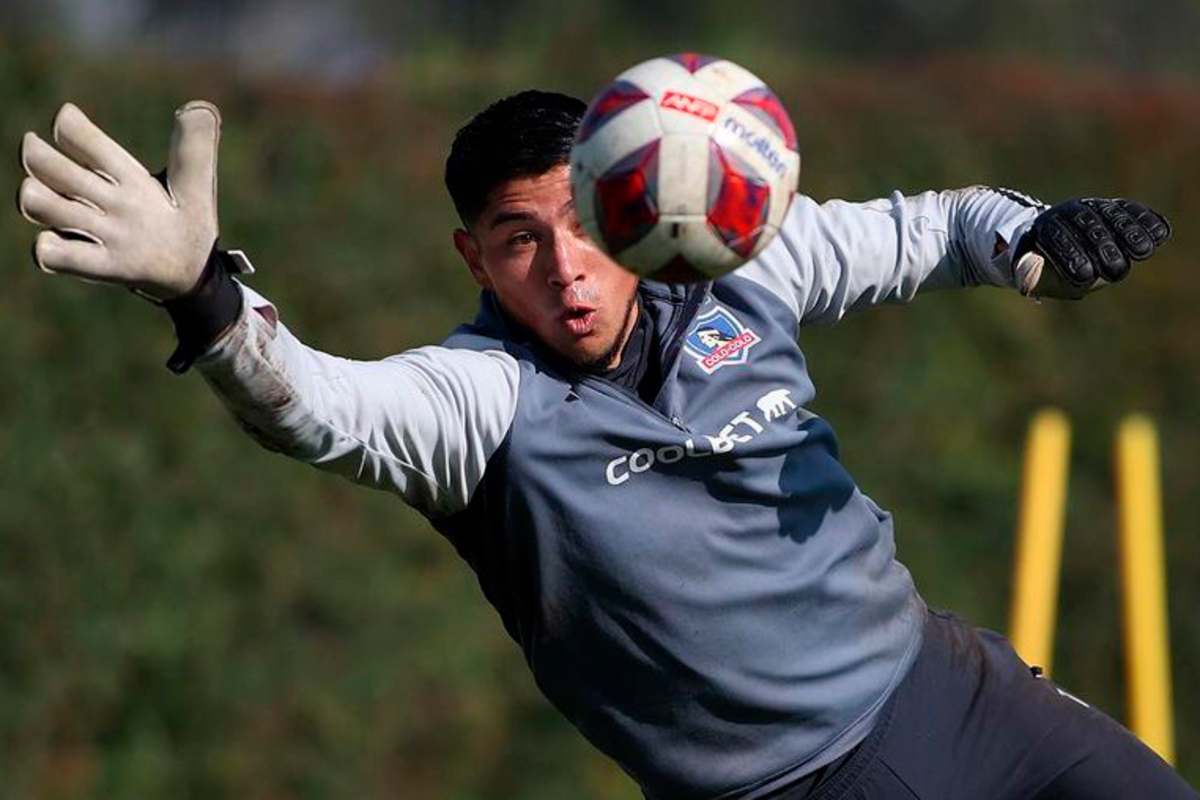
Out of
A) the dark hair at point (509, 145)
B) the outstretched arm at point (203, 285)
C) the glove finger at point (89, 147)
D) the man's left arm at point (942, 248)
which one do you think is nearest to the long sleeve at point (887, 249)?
the man's left arm at point (942, 248)

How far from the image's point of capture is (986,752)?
505 centimetres

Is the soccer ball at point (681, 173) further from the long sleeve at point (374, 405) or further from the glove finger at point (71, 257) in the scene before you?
the glove finger at point (71, 257)

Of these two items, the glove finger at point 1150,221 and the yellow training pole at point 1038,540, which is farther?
the yellow training pole at point 1038,540

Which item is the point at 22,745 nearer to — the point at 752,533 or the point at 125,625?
the point at 125,625

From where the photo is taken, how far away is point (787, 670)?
4.93m

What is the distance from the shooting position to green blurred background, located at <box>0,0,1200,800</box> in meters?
10.3

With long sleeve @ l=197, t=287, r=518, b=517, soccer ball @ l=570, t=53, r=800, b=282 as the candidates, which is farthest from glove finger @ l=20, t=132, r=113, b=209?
soccer ball @ l=570, t=53, r=800, b=282

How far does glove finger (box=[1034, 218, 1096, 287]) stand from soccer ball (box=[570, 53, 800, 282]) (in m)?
0.91

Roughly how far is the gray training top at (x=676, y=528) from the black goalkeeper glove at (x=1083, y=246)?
569 mm

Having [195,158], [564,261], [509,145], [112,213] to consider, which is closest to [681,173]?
[564,261]

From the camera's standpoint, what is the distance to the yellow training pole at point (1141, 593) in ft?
28.3

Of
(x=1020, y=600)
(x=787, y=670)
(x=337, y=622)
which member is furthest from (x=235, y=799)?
(x=787, y=670)

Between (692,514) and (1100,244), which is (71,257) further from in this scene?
(1100,244)

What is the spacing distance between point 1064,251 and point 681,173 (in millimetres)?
1203
